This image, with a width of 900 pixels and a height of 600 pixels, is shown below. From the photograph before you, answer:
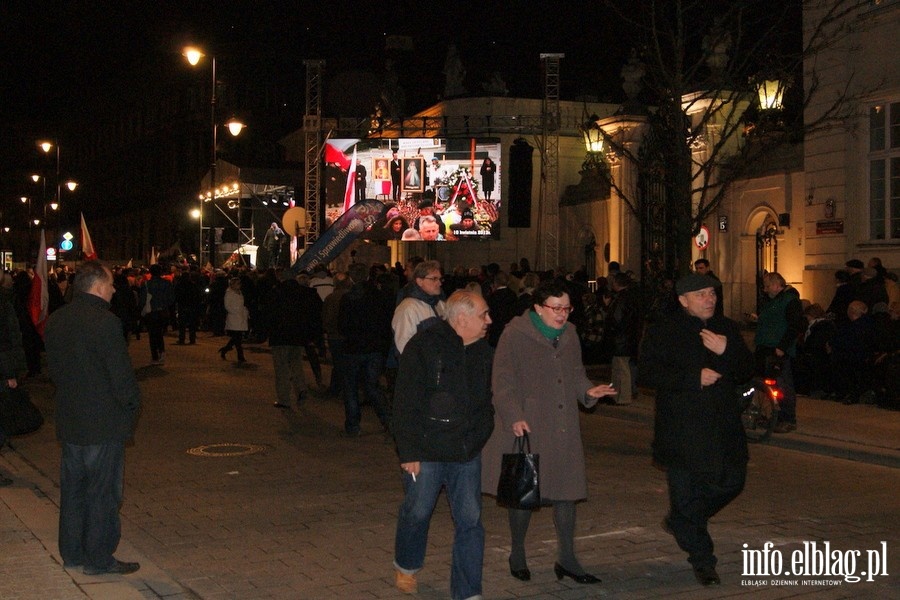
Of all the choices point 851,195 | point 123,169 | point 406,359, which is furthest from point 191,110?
point 406,359

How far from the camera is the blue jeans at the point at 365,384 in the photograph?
12.2 meters

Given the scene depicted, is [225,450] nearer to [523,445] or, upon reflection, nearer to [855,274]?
[523,445]

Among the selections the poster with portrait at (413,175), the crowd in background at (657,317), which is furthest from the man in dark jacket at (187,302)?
the poster with portrait at (413,175)

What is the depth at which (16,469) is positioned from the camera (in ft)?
33.4

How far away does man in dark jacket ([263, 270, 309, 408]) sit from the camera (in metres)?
14.0

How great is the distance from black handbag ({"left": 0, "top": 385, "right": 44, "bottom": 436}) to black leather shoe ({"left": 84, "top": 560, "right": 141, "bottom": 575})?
2971 millimetres

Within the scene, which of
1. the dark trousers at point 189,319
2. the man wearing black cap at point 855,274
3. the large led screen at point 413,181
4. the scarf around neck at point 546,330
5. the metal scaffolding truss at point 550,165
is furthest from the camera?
the large led screen at point 413,181

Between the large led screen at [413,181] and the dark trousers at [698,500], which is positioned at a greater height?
the large led screen at [413,181]

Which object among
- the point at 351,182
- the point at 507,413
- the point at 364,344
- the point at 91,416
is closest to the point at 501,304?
the point at 364,344

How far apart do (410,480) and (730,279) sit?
2453 centimetres

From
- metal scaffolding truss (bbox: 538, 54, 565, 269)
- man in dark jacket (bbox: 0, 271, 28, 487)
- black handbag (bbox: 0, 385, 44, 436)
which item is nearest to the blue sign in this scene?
metal scaffolding truss (bbox: 538, 54, 565, 269)

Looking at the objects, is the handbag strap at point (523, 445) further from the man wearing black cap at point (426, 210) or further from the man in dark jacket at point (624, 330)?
the man wearing black cap at point (426, 210)

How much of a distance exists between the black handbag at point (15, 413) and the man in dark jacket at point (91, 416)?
2.76 m

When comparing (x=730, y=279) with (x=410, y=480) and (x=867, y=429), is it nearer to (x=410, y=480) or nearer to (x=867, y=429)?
(x=867, y=429)
